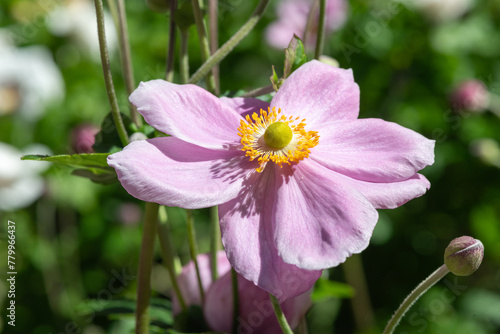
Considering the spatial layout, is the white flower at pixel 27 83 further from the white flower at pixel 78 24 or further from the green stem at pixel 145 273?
the green stem at pixel 145 273

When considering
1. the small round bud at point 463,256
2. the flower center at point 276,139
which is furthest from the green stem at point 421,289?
the flower center at point 276,139

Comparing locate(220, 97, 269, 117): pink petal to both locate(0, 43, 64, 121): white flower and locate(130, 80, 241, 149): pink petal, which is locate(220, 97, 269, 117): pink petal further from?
locate(0, 43, 64, 121): white flower

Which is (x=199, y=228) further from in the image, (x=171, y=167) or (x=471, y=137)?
(x=171, y=167)

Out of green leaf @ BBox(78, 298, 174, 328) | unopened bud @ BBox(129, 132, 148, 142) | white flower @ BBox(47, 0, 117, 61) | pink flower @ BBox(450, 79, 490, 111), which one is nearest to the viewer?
unopened bud @ BBox(129, 132, 148, 142)

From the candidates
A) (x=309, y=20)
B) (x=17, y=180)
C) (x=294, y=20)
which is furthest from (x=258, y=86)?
(x=309, y=20)

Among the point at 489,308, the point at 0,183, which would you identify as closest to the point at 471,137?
the point at 489,308

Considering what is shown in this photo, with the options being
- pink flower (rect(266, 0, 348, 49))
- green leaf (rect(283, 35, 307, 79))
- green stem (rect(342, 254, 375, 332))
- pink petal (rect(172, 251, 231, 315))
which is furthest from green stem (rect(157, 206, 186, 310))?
pink flower (rect(266, 0, 348, 49))

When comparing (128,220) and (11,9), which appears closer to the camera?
(128,220)
